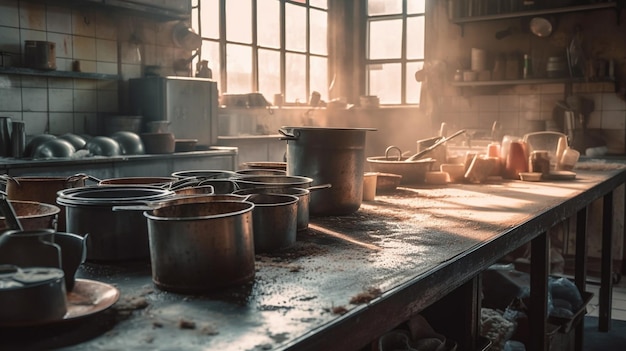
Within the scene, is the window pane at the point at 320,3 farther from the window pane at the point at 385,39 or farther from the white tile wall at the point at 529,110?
the white tile wall at the point at 529,110

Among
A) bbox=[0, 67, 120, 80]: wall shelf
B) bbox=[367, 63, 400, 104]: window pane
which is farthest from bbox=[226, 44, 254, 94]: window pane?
bbox=[367, 63, 400, 104]: window pane

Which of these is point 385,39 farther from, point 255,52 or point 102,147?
point 102,147

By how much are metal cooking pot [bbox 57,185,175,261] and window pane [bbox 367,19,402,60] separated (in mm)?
6796

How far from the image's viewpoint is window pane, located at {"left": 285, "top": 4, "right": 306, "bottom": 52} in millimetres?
7242

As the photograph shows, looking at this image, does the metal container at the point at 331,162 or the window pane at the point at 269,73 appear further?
the window pane at the point at 269,73

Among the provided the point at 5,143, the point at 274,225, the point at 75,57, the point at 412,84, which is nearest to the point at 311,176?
the point at 274,225

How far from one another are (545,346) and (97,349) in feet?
5.82

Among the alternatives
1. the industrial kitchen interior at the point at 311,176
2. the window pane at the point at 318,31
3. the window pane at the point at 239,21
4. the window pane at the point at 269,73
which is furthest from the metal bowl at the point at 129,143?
the window pane at the point at 318,31

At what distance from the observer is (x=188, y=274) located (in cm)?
102

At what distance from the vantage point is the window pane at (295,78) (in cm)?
730

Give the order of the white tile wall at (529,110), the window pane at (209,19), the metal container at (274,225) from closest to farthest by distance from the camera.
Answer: the metal container at (274,225)
the white tile wall at (529,110)
the window pane at (209,19)

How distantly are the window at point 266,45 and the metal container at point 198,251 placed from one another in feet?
17.6

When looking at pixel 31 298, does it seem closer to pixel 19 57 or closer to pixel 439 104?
pixel 19 57

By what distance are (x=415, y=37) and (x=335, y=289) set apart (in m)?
6.85
